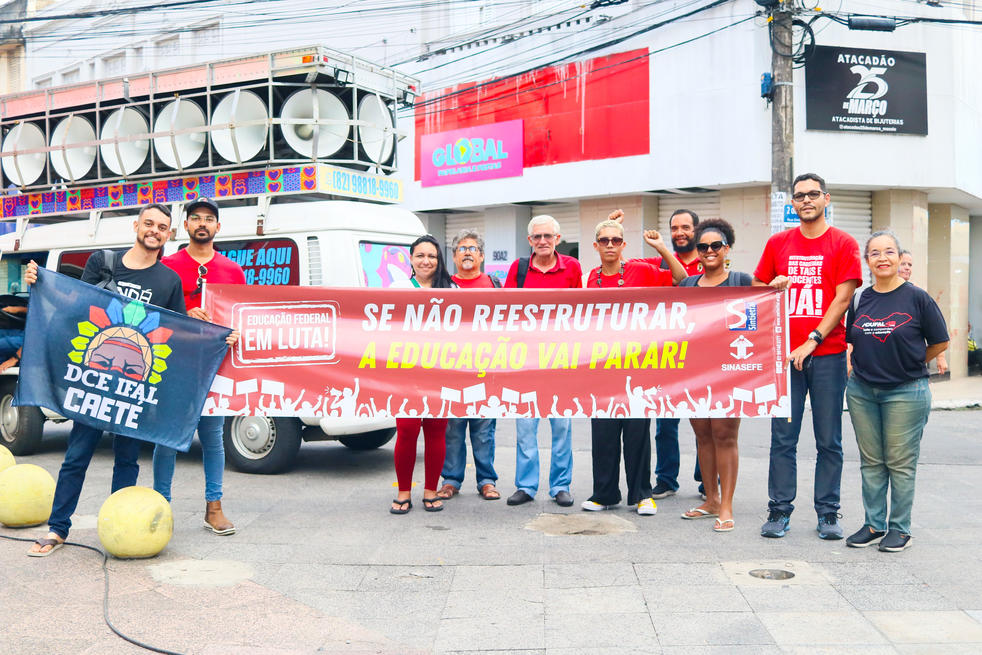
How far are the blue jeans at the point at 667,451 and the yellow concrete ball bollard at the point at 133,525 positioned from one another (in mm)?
3595

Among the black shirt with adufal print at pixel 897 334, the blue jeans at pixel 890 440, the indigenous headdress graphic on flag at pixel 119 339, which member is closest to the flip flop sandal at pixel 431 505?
the indigenous headdress graphic on flag at pixel 119 339

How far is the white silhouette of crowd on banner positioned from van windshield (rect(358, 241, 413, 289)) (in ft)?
6.13

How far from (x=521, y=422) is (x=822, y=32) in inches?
530

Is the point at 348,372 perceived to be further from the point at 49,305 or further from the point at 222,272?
the point at 49,305

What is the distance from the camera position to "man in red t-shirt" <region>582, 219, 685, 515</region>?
6.62 m

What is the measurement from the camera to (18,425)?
9.53 metres

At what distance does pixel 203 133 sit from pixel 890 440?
651 centimetres

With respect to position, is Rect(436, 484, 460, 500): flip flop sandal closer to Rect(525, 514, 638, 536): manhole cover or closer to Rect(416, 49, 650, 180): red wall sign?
A: Rect(525, 514, 638, 536): manhole cover

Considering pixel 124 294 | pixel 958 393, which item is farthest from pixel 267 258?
pixel 958 393

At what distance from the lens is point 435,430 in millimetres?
6766

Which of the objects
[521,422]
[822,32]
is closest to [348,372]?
[521,422]

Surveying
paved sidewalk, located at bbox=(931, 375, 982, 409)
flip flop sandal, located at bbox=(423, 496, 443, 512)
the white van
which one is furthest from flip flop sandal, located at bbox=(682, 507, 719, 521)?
paved sidewalk, located at bbox=(931, 375, 982, 409)

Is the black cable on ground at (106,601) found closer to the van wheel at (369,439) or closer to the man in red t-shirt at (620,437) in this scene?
the man in red t-shirt at (620,437)

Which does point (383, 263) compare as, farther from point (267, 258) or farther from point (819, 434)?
point (819, 434)
